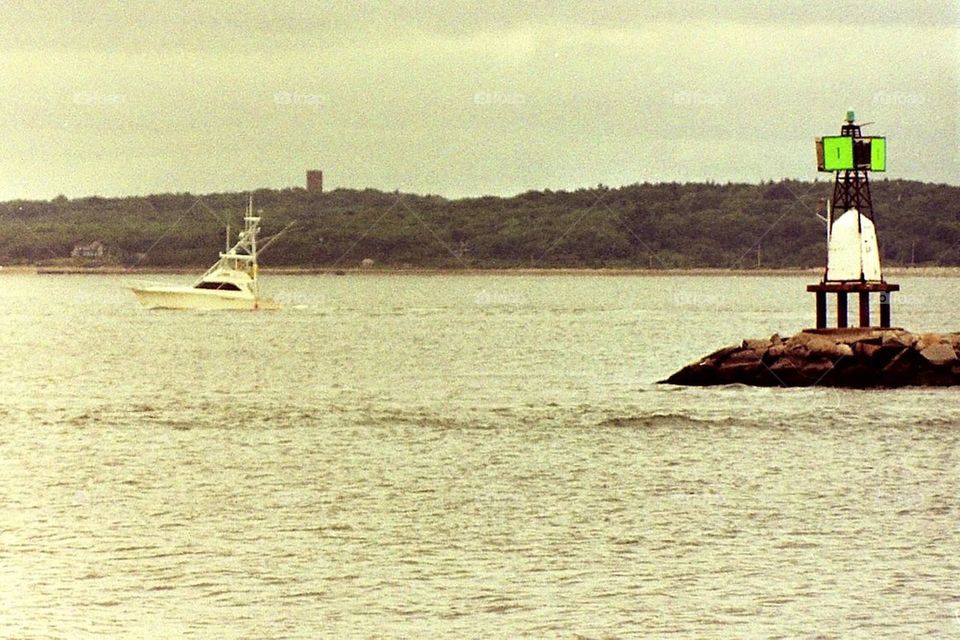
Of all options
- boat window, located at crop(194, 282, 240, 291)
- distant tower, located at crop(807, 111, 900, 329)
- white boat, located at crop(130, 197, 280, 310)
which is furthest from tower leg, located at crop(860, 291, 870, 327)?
boat window, located at crop(194, 282, 240, 291)

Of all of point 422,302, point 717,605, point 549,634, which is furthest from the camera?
point 422,302

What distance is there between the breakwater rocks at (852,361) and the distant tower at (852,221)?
1135mm

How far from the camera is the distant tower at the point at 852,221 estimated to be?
51781 mm

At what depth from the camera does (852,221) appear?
51.9 metres

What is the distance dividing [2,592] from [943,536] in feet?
45.2

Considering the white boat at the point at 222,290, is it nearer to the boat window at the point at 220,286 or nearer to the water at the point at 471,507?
the boat window at the point at 220,286

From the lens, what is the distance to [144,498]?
30.4m

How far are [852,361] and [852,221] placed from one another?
4.38 m

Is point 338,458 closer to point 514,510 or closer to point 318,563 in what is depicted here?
point 514,510

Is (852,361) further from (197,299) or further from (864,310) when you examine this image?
(197,299)

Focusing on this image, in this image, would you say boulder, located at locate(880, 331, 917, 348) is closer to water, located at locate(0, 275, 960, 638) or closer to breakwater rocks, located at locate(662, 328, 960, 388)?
breakwater rocks, located at locate(662, 328, 960, 388)

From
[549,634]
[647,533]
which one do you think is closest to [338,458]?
[647,533]

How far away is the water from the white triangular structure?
404 cm

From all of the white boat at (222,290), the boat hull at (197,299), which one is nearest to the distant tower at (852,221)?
the white boat at (222,290)
